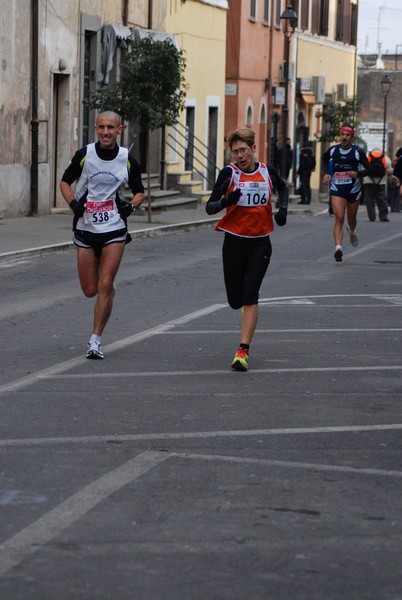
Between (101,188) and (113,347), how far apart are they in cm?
131

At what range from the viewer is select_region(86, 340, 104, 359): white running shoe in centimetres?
1076

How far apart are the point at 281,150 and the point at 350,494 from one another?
129ft

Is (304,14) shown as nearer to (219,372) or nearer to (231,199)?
(231,199)

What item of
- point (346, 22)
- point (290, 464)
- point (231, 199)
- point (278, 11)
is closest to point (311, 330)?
point (231, 199)

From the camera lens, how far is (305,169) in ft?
141

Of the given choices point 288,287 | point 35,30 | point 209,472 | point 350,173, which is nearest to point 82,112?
point 35,30

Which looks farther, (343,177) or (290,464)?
(343,177)

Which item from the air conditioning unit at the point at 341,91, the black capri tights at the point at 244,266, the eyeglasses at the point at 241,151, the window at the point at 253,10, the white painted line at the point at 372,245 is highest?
the window at the point at 253,10

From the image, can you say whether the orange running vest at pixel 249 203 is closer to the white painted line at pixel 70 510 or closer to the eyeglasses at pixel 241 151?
the eyeglasses at pixel 241 151

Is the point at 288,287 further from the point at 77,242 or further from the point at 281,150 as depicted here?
the point at 281,150

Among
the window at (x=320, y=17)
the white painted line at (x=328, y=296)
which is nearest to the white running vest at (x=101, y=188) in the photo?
the white painted line at (x=328, y=296)

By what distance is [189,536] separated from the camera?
5.78 m

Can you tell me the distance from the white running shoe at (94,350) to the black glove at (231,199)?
4.31 ft

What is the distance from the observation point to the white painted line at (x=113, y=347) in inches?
375
